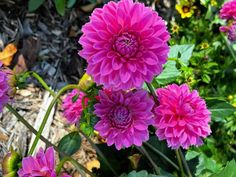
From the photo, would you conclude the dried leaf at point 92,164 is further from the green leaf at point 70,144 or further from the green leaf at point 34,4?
the green leaf at point 34,4

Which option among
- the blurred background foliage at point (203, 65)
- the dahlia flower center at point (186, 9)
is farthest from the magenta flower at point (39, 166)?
the dahlia flower center at point (186, 9)

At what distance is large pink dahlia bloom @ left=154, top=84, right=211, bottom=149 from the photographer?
4.23 ft

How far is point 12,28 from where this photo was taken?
7.29 feet

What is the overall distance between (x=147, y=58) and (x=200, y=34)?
4.63 feet

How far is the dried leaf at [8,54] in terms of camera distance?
2068 mm

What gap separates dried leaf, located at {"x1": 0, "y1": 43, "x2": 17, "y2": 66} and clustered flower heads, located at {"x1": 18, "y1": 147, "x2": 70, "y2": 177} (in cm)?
101

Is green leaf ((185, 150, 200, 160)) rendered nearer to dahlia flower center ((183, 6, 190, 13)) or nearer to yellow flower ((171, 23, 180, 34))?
yellow flower ((171, 23, 180, 34))

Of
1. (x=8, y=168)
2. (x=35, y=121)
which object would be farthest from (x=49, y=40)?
(x=8, y=168)

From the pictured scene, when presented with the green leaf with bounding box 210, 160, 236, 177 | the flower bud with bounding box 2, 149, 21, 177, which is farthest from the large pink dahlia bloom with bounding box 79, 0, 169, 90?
the green leaf with bounding box 210, 160, 236, 177

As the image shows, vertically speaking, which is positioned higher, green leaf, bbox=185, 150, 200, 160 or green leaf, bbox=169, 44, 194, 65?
green leaf, bbox=169, 44, 194, 65

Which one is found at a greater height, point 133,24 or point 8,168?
point 133,24

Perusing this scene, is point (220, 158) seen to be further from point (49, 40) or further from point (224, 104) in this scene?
point (49, 40)

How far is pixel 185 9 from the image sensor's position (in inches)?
96.9

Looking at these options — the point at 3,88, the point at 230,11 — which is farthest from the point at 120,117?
the point at 230,11
